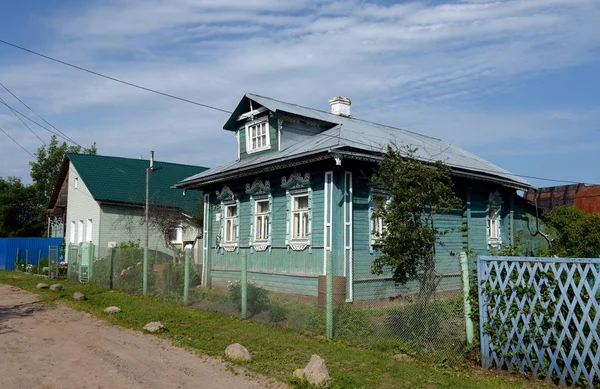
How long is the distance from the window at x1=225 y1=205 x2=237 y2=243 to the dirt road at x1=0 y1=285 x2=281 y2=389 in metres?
6.09

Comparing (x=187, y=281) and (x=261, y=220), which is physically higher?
(x=261, y=220)

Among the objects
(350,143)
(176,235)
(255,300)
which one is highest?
(350,143)

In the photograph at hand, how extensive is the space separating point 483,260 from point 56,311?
1033cm

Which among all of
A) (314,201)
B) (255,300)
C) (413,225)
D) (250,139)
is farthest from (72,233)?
(413,225)

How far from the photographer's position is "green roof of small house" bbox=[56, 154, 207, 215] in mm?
26031

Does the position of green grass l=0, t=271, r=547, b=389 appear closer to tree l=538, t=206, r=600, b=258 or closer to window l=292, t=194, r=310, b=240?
window l=292, t=194, r=310, b=240

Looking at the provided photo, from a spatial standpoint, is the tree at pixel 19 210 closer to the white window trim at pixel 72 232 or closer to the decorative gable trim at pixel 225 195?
the white window trim at pixel 72 232

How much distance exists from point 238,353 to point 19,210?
39284 millimetres

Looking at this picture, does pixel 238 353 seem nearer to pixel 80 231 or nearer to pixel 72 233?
pixel 80 231

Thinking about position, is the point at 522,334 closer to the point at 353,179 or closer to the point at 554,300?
the point at 554,300

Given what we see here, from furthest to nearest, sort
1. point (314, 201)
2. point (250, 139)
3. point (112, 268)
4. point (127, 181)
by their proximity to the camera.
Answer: point (127, 181), point (112, 268), point (250, 139), point (314, 201)

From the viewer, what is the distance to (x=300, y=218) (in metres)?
14.1

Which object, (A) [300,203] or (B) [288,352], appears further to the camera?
(A) [300,203]

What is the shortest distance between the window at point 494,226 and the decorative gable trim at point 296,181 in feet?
23.4
